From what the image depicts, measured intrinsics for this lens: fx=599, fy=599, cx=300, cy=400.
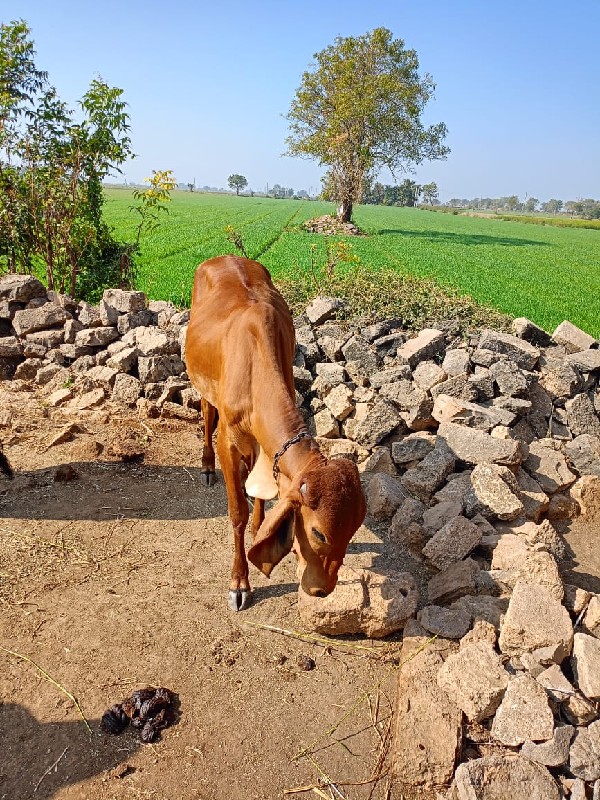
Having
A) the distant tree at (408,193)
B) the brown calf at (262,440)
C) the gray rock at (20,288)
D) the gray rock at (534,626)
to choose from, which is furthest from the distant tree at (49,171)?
the distant tree at (408,193)

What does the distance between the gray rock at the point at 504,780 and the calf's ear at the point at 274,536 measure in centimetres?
157

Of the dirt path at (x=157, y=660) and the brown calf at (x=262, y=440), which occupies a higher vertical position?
the brown calf at (x=262, y=440)

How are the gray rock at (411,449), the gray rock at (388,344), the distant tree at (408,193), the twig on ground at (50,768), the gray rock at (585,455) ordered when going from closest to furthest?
the twig on ground at (50,768) → the gray rock at (411,449) → the gray rock at (585,455) → the gray rock at (388,344) → the distant tree at (408,193)

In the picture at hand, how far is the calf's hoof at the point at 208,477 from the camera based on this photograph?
6.95 metres

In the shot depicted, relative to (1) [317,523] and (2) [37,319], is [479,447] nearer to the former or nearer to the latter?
(1) [317,523]

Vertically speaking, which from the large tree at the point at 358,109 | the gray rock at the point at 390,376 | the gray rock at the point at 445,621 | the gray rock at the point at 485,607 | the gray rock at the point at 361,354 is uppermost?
the large tree at the point at 358,109

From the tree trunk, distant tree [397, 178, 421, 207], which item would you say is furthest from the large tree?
distant tree [397, 178, 421, 207]

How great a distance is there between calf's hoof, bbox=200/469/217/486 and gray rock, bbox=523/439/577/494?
357 centimetres

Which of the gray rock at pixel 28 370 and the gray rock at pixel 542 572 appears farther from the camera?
the gray rock at pixel 28 370

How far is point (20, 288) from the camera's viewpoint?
33.5 ft

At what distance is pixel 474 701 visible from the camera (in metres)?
3.69

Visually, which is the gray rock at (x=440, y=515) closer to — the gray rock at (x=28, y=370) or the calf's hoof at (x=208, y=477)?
the calf's hoof at (x=208, y=477)

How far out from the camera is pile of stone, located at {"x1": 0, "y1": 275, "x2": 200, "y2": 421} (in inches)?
341

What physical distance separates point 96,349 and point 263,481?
6.35 metres
